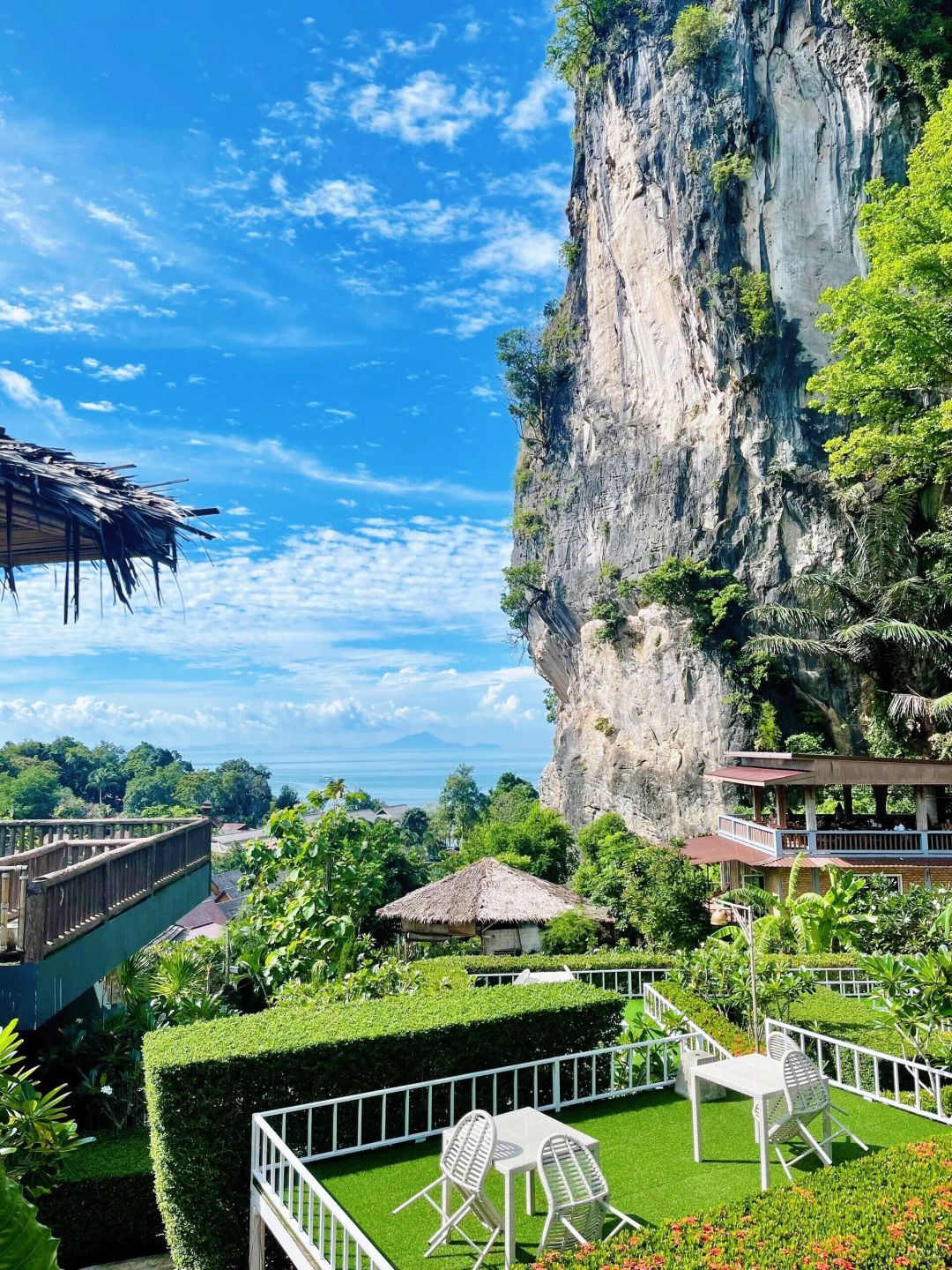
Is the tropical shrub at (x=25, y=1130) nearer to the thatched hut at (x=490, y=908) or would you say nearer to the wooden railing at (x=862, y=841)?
the thatched hut at (x=490, y=908)

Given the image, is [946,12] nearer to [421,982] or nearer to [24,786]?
[421,982]

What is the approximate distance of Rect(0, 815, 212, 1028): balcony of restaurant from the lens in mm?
7035

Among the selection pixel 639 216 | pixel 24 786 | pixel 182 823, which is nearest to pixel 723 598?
pixel 639 216

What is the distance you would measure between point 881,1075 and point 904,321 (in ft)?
58.6

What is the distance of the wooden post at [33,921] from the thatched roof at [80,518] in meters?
2.35

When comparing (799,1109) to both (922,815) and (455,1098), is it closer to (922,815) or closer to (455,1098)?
(455,1098)

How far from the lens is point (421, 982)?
10219 mm

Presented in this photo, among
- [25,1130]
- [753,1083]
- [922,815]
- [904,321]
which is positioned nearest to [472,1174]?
[753,1083]

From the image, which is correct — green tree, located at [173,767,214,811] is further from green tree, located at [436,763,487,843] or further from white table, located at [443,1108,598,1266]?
white table, located at [443,1108,598,1266]

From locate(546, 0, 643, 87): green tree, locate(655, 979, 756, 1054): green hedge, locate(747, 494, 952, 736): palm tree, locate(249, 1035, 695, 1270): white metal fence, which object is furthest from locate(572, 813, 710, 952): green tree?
locate(546, 0, 643, 87): green tree

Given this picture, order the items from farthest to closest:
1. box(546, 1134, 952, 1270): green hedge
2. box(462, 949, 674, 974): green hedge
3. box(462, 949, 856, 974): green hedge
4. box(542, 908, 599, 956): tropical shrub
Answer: box(542, 908, 599, 956): tropical shrub
box(462, 949, 674, 974): green hedge
box(462, 949, 856, 974): green hedge
box(546, 1134, 952, 1270): green hedge

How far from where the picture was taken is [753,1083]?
237 inches

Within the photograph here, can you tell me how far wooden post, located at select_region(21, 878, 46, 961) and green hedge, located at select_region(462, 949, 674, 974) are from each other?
7.54 metres

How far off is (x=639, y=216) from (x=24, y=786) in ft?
208
